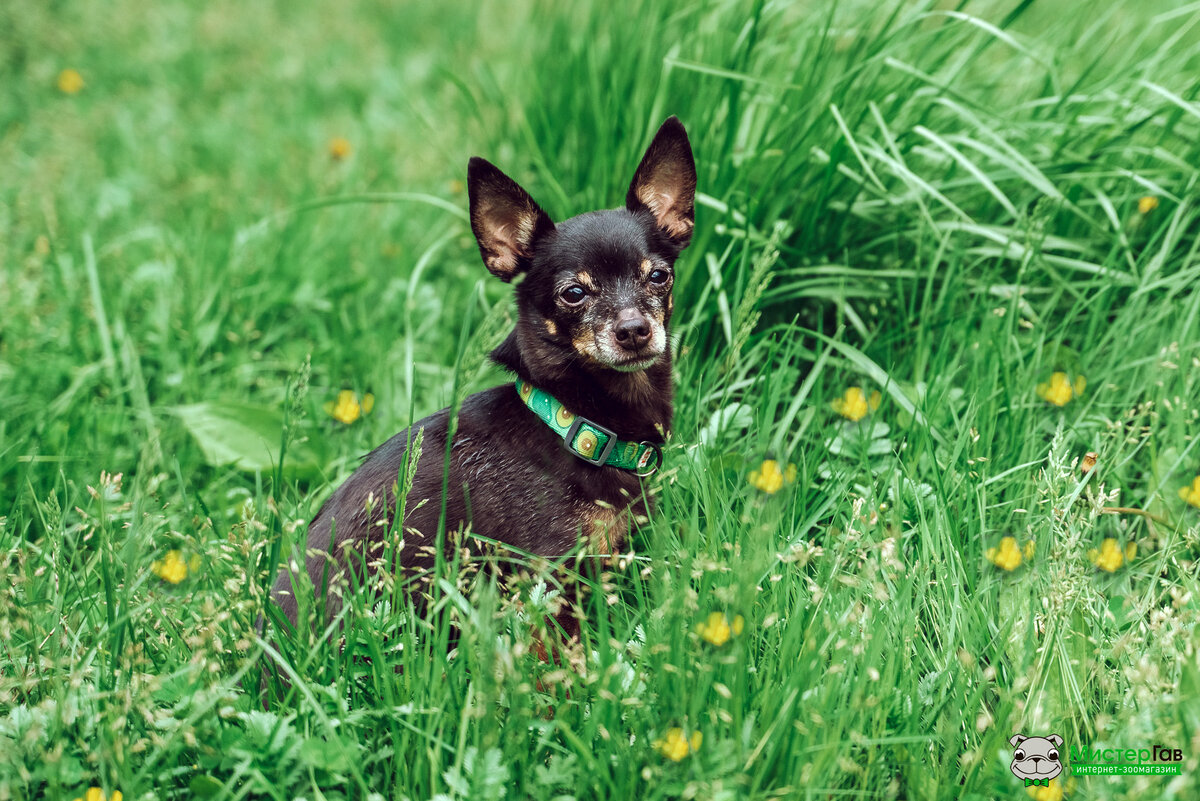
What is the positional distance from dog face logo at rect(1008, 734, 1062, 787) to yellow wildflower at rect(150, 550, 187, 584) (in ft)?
6.36

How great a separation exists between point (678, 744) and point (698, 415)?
4.00 ft

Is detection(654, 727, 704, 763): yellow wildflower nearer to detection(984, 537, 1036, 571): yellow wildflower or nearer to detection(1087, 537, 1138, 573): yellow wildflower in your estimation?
detection(984, 537, 1036, 571): yellow wildflower

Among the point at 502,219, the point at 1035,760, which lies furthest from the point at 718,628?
the point at 502,219

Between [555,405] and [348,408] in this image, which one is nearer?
[555,405]

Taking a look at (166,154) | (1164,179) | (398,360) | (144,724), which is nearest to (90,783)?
(144,724)

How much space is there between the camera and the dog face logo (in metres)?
1.77

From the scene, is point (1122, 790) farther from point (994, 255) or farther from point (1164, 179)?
point (1164, 179)

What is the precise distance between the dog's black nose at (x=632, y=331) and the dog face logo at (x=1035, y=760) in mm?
1202

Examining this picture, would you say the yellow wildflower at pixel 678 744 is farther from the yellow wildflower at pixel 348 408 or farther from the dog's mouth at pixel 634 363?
the yellow wildflower at pixel 348 408

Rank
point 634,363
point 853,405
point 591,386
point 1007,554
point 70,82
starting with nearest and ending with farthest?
point 1007,554 → point 634,363 → point 591,386 → point 853,405 → point 70,82

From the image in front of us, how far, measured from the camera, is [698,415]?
277 centimetres

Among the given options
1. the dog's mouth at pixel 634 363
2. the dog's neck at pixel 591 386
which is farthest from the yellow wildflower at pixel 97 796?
the dog's mouth at pixel 634 363

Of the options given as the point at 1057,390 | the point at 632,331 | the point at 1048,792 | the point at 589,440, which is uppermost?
the point at 632,331

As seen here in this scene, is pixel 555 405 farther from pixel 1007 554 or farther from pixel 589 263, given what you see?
pixel 1007 554
